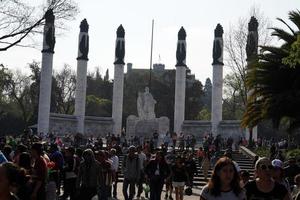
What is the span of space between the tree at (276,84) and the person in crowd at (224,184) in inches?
606

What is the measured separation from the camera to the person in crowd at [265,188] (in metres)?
6.34

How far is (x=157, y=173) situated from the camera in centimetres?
1548

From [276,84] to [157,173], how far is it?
27.0ft

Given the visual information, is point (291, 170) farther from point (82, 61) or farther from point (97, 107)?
point (97, 107)

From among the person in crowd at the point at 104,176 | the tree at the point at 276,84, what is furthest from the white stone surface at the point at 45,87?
the person in crowd at the point at 104,176

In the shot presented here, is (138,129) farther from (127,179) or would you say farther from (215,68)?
(127,179)

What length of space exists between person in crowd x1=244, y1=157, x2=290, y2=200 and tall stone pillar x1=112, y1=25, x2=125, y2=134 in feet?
161

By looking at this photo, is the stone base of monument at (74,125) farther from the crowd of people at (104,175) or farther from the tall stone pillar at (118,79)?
the crowd of people at (104,175)

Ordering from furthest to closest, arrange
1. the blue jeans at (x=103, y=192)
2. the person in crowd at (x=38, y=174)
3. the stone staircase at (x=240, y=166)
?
the stone staircase at (x=240, y=166) < the blue jeans at (x=103, y=192) < the person in crowd at (x=38, y=174)

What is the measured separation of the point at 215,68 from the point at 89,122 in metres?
12.5

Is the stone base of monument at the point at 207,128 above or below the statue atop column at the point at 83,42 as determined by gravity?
below

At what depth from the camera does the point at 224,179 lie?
5.74 meters

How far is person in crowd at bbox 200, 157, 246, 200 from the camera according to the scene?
5.73 meters

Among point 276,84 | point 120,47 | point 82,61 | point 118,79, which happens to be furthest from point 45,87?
point 276,84
